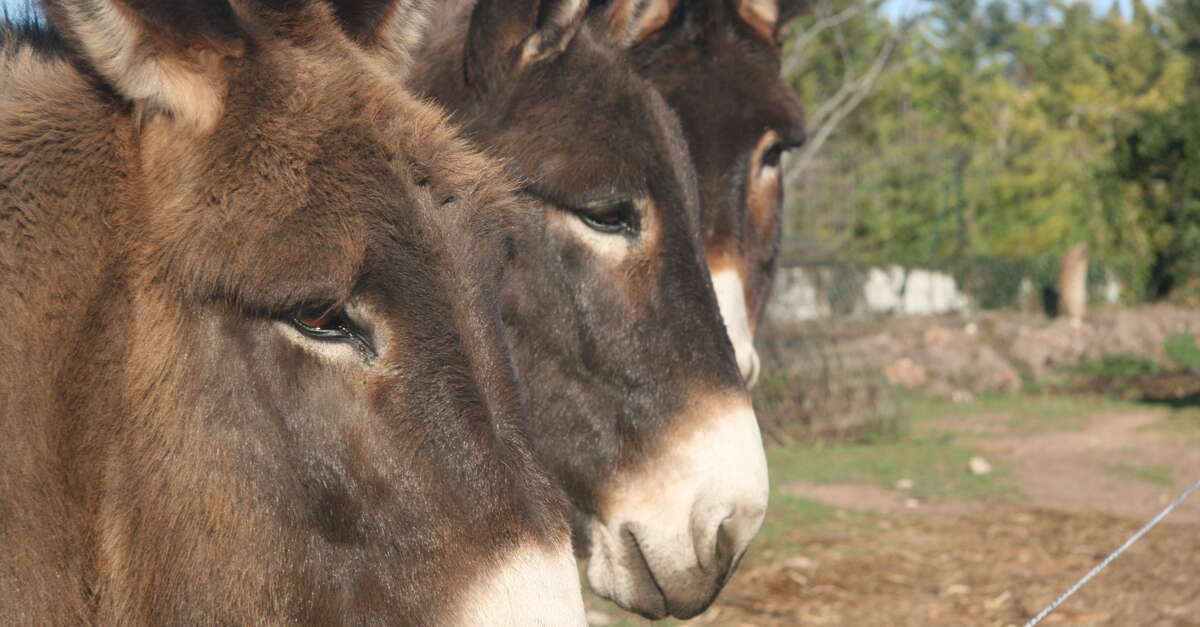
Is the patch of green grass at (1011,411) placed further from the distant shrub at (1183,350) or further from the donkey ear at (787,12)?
the donkey ear at (787,12)

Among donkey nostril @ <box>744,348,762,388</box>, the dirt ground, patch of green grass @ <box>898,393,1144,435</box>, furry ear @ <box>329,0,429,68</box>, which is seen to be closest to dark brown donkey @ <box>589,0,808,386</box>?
donkey nostril @ <box>744,348,762,388</box>

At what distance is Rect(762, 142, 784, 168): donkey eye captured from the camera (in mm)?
4246

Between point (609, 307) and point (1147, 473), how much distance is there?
8.29m

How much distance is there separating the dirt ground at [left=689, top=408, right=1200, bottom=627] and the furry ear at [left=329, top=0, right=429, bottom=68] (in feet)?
13.3

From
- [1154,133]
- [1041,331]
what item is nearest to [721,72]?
[1041,331]

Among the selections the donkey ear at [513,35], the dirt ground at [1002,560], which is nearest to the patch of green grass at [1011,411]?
the dirt ground at [1002,560]

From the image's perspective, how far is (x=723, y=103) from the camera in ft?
13.0

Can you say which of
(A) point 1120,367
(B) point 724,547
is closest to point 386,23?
(B) point 724,547

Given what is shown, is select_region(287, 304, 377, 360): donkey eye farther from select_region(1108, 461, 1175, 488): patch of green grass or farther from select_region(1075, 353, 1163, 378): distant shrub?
select_region(1075, 353, 1163, 378): distant shrub

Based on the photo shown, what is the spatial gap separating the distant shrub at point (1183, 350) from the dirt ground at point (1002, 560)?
6586 millimetres

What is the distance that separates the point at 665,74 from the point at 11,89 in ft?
7.75

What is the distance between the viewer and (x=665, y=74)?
13.0 ft

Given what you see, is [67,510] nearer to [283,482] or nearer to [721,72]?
[283,482]

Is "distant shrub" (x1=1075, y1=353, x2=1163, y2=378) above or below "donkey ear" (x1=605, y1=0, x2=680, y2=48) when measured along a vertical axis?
below
